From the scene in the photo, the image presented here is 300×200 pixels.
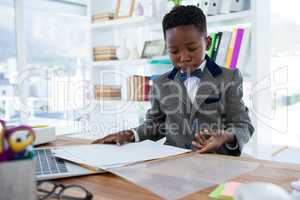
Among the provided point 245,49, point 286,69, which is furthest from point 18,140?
point 286,69

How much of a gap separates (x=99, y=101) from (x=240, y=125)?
70.8 inches

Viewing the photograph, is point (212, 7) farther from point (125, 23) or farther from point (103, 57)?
point (103, 57)

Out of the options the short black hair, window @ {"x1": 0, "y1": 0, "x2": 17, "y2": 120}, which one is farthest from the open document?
window @ {"x1": 0, "y1": 0, "x2": 17, "y2": 120}

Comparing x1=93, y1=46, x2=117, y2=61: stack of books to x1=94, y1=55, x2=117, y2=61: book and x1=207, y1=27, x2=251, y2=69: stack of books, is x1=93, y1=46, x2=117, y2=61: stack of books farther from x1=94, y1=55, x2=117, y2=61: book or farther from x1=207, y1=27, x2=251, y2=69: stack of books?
x1=207, y1=27, x2=251, y2=69: stack of books

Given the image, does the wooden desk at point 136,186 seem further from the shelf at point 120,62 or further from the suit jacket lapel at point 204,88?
the shelf at point 120,62

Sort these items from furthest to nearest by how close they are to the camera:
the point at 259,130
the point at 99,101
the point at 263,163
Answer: the point at 99,101, the point at 259,130, the point at 263,163

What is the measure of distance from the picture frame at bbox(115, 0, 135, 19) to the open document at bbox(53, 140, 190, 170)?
5.68 feet

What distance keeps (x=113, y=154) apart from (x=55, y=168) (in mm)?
180

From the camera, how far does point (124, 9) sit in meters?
2.64

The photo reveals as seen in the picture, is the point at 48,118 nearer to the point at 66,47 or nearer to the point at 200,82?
the point at 66,47

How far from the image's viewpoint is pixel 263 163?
83cm

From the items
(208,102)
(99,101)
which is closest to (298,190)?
(208,102)

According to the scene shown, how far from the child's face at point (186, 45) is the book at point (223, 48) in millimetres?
733

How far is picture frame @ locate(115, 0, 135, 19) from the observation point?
256 centimetres
